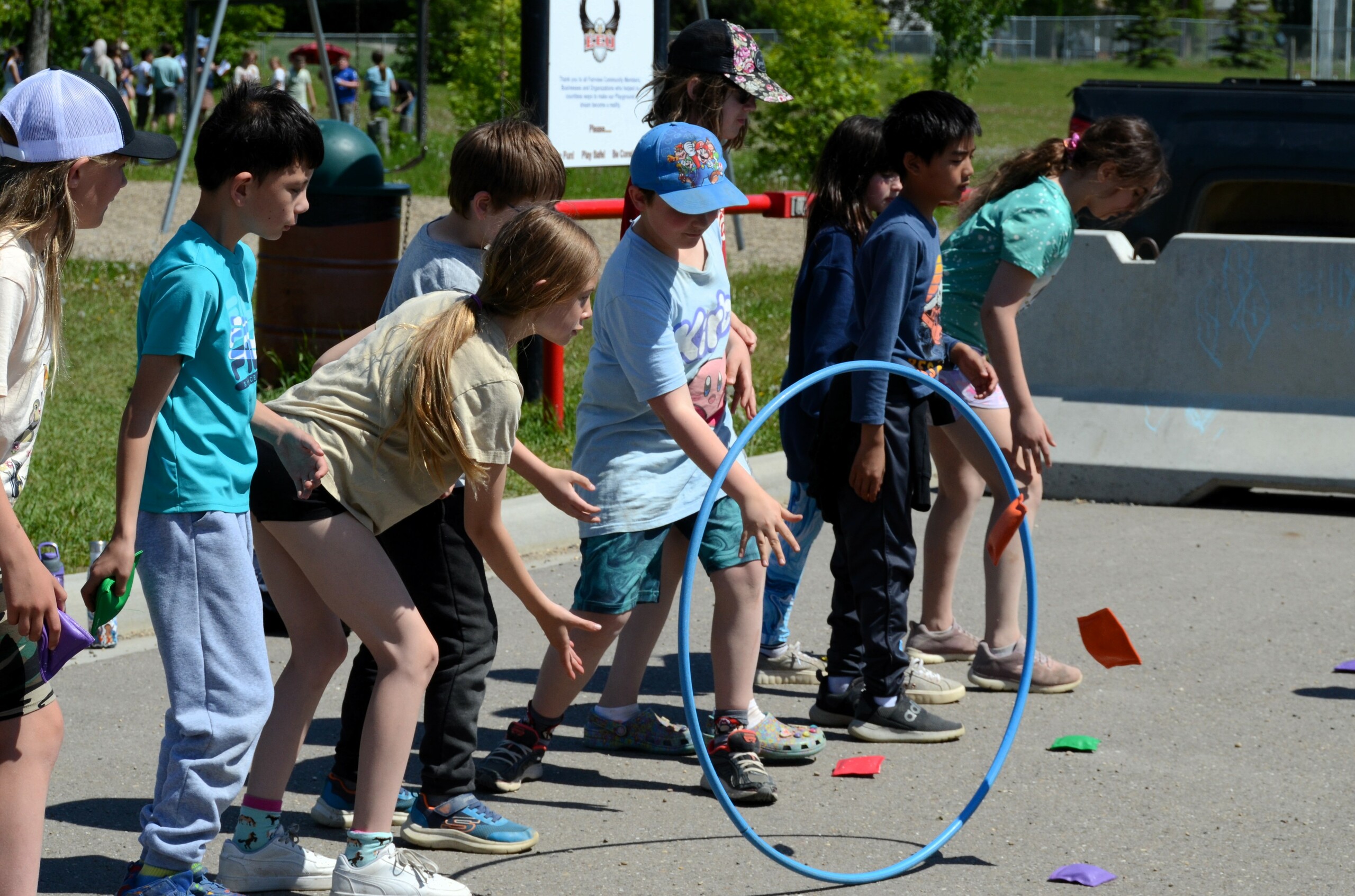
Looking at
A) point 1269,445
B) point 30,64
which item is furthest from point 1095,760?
point 30,64

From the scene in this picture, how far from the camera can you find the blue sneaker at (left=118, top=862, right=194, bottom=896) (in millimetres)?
3143

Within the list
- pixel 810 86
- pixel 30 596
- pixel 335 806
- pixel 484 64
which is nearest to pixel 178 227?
pixel 484 64

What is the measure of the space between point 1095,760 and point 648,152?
2150 millimetres

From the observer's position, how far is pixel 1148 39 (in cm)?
6638

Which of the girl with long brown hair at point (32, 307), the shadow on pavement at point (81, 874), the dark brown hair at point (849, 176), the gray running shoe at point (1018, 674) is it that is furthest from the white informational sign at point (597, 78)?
the girl with long brown hair at point (32, 307)

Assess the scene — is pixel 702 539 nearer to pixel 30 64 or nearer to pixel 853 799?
pixel 853 799

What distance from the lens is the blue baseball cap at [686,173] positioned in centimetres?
377

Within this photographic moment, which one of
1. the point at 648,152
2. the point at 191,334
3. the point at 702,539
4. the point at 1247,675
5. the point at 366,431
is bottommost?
the point at 1247,675

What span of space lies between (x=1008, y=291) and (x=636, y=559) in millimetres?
1596

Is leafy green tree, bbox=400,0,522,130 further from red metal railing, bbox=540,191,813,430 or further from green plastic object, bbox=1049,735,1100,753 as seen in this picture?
green plastic object, bbox=1049,735,1100,753

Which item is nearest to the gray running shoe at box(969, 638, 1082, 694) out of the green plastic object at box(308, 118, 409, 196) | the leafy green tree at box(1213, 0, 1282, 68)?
the green plastic object at box(308, 118, 409, 196)

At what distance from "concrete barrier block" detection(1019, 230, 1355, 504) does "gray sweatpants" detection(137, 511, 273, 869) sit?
18.0 ft

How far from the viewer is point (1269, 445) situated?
25.0 ft

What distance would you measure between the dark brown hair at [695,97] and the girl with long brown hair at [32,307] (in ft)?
A: 6.35
